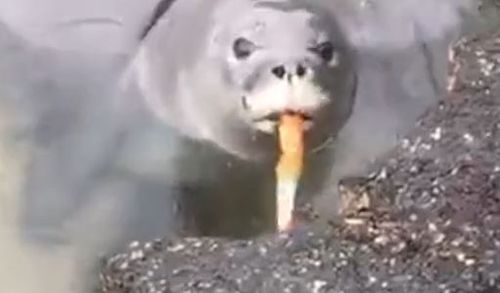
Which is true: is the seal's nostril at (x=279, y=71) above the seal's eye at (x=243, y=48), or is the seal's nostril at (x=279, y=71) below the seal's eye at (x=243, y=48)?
below

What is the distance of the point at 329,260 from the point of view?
21.7 inches

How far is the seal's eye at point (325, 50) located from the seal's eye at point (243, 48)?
27 mm

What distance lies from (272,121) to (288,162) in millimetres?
21

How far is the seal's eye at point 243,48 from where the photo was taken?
605mm

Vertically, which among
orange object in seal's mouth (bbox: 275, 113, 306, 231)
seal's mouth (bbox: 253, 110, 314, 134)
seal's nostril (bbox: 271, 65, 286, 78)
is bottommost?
orange object in seal's mouth (bbox: 275, 113, 306, 231)

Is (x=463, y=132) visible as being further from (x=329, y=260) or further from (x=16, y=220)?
(x=16, y=220)

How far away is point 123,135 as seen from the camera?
0.61 meters

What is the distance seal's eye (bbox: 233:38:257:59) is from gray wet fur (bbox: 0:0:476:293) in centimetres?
2

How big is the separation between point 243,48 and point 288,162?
54 millimetres

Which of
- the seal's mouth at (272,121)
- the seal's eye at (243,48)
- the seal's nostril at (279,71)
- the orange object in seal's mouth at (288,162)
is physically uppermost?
the seal's eye at (243,48)

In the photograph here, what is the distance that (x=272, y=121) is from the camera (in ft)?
1.93

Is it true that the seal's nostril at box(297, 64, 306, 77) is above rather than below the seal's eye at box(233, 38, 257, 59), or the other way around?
below

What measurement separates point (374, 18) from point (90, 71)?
5.1 inches

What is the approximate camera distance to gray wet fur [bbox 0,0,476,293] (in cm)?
59
